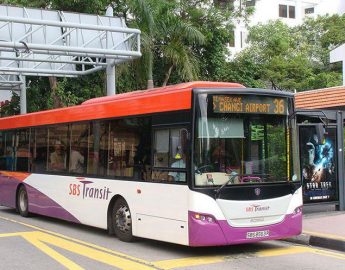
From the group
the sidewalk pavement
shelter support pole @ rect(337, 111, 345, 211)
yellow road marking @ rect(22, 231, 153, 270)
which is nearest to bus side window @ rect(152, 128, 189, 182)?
yellow road marking @ rect(22, 231, 153, 270)

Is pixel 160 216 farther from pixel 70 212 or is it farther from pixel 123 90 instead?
pixel 123 90

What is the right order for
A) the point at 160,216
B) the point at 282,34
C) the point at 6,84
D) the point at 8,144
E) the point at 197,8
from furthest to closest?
the point at 282,34, the point at 197,8, the point at 6,84, the point at 8,144, the point at 160,216

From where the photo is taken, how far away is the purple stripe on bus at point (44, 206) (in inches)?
500

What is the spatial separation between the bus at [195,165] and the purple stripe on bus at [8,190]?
467 centimetres

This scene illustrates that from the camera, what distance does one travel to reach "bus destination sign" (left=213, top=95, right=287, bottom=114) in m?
8.84

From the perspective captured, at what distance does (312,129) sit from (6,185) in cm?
891

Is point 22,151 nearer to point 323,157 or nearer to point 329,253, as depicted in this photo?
point 323,157

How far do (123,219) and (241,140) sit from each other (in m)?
2.91

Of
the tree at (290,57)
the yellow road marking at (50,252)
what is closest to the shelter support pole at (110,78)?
the yellow road marking at (50,252)

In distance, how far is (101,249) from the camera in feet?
32.0

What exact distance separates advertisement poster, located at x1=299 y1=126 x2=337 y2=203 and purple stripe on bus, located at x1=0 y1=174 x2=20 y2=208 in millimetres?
7791

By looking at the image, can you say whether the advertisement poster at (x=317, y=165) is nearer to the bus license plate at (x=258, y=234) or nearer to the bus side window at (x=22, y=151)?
the bus license plate at (x=258, y=234)

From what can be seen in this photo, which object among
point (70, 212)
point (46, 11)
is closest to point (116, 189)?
point (70, 212)

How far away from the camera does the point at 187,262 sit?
8547 millimetres
